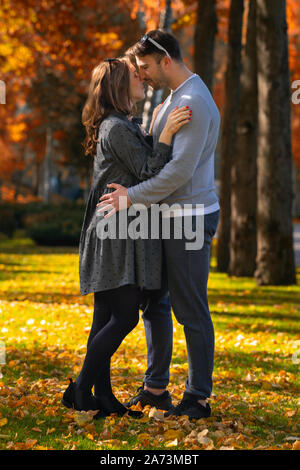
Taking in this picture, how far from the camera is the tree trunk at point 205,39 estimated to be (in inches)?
501

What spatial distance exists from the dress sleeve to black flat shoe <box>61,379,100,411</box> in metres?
1.33

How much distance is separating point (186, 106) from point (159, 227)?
0.71m

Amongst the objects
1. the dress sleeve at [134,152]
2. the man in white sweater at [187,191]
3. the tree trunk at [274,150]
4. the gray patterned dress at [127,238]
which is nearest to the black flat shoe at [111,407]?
the man in white sweater at [187,191]

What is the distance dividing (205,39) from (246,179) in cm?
259

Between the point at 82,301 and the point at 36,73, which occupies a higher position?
the point at 36,73

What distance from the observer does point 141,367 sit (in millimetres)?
6195

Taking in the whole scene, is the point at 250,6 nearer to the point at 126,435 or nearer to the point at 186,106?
the point at 186,106

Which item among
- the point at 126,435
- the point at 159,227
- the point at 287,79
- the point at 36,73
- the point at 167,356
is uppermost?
the point at 36,73

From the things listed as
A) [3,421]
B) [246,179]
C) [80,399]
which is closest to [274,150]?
[246,179]

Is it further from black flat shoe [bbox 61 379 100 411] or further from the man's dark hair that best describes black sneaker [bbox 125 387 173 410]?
the man's dark hair

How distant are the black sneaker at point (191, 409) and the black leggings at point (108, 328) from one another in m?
0.47

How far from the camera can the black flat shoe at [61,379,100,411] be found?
171 inches

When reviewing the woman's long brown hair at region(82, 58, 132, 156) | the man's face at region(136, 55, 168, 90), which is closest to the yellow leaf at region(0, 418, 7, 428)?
the woman's long brown hair at region(82, 58, 132, 156)
